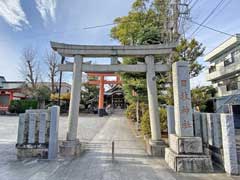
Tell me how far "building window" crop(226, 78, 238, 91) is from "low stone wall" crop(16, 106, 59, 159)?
57.1 ft

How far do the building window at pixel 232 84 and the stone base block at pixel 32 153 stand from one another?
17808 mm

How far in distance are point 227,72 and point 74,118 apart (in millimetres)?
17496

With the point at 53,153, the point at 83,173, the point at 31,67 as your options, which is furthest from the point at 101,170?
the point at 31,67

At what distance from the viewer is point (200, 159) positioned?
464cm

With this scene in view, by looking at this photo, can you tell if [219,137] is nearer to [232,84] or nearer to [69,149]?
[69,149]

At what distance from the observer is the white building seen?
16.2m

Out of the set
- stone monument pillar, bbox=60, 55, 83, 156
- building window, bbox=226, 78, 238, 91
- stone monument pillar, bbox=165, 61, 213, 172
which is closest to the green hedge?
stone monument pillar, bbox=60, 55, 83, 156

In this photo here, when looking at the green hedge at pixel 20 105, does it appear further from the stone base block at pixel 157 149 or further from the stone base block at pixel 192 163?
the stone base block at pixel 192 163

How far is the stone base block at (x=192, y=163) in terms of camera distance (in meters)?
4.57

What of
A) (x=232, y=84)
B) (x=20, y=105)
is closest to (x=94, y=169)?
(x=232, y=84)

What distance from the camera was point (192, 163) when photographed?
15.1 ft

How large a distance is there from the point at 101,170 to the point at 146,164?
4.69 feet

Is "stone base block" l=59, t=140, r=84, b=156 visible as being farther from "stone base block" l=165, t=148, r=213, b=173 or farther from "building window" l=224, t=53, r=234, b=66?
"building window" l=224, t=53, r=234, b=66

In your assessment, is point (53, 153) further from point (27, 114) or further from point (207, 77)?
point (207, 77)
